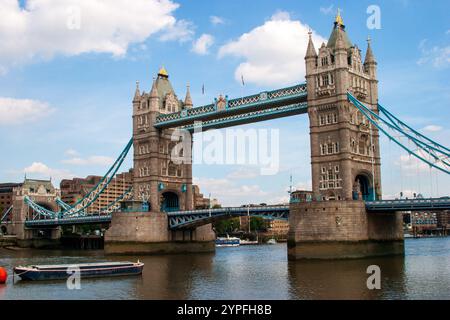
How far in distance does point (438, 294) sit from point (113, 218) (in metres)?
53.0

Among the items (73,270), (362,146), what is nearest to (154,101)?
(362,146)

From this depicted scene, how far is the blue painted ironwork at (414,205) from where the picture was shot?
52688 millimetres

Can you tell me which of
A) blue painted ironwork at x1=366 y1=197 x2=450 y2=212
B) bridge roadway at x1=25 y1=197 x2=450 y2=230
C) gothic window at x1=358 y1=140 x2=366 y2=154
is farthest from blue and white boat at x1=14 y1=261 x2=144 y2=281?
gothic window at x1=358 y1=140 x2=366 y2=154

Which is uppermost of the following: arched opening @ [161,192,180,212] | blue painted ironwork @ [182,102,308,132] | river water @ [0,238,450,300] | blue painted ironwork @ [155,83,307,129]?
blue painted ironwork @ [155,83,307,129]

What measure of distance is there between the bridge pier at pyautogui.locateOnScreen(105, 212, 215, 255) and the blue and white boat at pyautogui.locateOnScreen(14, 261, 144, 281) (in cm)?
2945

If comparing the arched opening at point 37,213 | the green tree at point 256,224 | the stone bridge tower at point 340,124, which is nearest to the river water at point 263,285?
the stone bridge tower at point 340,124

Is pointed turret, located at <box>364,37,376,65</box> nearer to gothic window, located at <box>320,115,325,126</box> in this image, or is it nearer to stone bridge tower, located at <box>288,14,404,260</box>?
stone bridge tower, located at <box>288,14,404,260</box>

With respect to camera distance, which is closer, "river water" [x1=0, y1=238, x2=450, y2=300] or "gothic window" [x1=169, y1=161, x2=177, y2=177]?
"river water" [x1=0, y1=238, x2=450, y2=300]

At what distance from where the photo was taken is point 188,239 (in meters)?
81.6

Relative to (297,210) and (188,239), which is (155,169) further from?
(297,210)

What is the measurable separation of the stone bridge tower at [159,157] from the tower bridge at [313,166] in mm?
151

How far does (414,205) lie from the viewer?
175 feet

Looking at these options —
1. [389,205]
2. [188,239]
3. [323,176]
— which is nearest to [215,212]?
[188,239]

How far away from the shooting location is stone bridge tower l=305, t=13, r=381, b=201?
2397 inches
